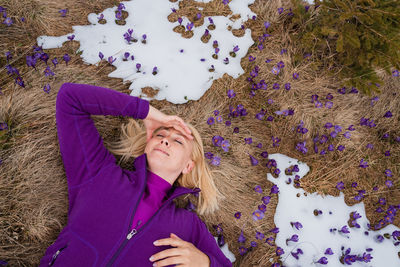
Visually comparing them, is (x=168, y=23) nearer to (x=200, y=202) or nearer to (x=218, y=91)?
(x=218, y=91)

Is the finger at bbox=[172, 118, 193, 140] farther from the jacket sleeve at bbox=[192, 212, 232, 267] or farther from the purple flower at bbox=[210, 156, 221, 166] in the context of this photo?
the jacket sleeve at bbox=[192, 212, 232, 267]

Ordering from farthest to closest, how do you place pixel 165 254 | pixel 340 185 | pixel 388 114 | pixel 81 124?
pixel 388 114 < pixel 340 185 < pixel 81 124 < pixel 165 254

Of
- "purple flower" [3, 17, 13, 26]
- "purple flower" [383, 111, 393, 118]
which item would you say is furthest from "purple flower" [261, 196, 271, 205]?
"purple flower" [3, 17, 13, 26]

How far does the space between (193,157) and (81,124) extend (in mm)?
1255

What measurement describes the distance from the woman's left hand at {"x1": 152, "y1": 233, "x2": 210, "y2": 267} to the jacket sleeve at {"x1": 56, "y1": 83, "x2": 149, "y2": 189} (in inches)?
37.1

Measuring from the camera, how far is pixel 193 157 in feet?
10.2

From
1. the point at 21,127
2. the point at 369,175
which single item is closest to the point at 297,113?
the point at 369,175

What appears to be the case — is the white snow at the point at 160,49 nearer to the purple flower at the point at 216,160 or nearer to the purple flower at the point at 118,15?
the purple flower at the point at 118,15

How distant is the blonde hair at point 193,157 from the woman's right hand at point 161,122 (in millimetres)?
231

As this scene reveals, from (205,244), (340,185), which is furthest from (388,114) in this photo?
(205,244)

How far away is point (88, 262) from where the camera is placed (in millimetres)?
2262

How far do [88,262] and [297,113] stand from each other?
10.4 ft

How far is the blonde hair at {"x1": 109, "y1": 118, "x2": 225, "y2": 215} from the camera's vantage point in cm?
312

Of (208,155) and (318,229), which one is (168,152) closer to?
(208,155)
